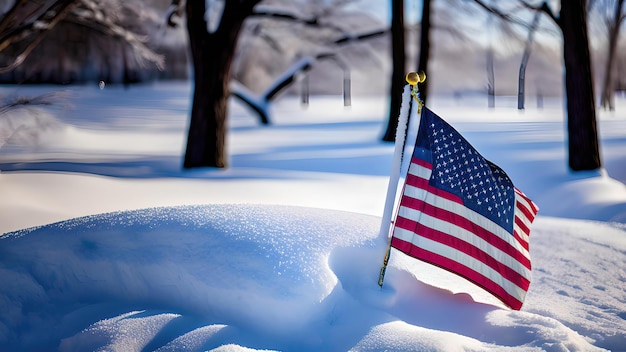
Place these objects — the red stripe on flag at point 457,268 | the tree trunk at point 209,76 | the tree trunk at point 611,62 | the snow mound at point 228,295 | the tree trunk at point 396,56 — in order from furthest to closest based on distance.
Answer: the tree trunk at point 611,62 < the tree trunk at point 396,56 < the tree trunk at point 209,76 < the red stripe on flag at point 457,268 < the snow mound at point 228,295

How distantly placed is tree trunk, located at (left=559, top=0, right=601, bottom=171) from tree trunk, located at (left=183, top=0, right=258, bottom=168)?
17.5 ft

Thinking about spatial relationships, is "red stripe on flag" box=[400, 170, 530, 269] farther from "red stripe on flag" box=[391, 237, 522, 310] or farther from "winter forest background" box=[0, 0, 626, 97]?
"winter forest background" box=[0, 0, 626, 97]

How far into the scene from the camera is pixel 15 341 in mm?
3150

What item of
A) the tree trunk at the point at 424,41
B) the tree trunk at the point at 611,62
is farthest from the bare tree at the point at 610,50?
the tree trunk at the point at 424,41

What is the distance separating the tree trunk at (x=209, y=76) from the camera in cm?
929

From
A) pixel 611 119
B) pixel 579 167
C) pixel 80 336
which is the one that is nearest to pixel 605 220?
pixel 579 167

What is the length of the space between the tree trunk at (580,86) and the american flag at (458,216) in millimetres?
6568

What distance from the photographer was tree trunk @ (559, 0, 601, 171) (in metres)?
9.45

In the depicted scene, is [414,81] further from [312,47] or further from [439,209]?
[312,47]

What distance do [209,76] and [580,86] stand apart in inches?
242

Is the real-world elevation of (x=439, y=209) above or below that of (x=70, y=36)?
below

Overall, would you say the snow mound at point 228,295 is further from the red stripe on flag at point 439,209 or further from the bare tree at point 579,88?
the bare tree at point 579,88

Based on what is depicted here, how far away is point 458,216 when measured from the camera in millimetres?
3617

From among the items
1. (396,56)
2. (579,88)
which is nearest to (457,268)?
(579,88)
